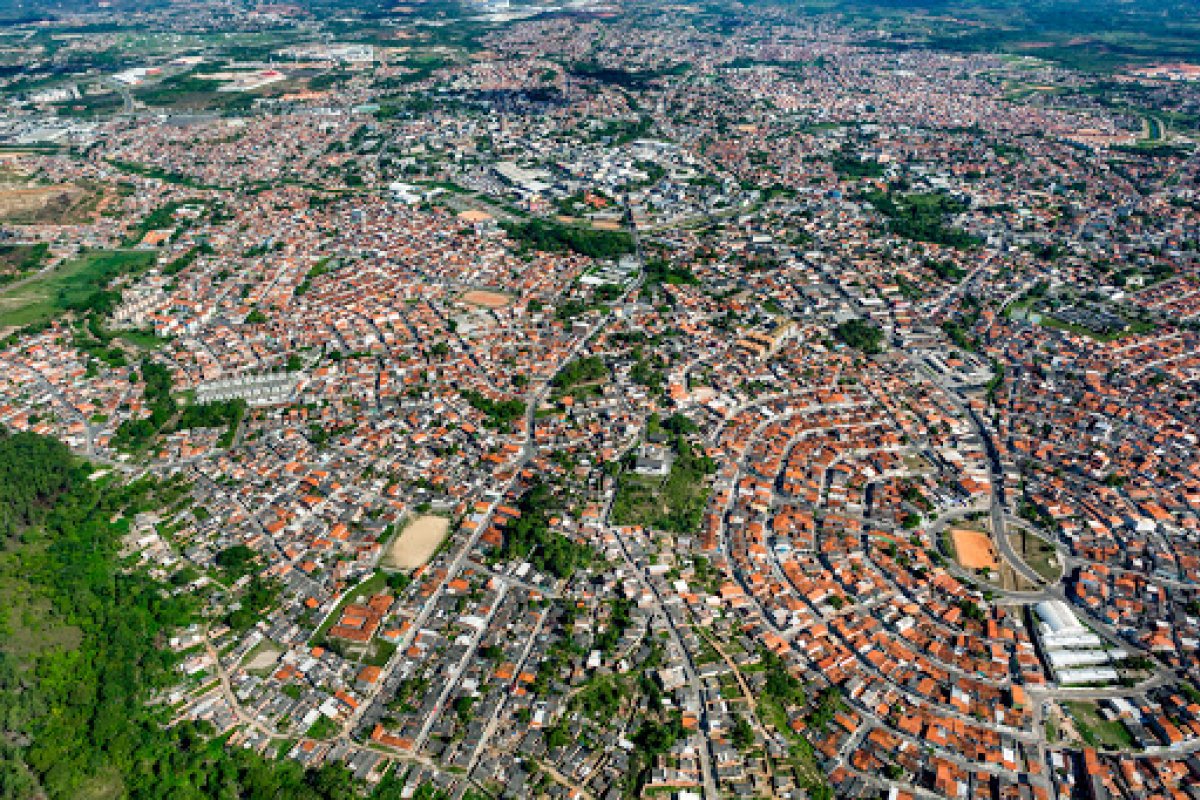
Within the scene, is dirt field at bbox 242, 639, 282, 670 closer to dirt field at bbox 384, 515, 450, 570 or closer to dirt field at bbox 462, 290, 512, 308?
dirt field at bbox 384, 515, 450, 570

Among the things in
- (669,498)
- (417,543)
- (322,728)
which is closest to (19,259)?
(417,543)

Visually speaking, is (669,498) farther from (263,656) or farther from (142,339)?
(142,339)

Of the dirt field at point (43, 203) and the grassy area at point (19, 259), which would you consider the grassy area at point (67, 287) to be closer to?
the grassy area at point (19, 259)

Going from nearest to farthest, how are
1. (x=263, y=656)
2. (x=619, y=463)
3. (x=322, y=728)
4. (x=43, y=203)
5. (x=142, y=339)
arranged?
(x=322, y=728), (x=263, y=656), (x=619, y=463), (x=142, y=339), (x=43, y=203)

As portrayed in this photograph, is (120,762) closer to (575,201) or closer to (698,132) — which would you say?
(575,201)

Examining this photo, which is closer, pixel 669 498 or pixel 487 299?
pixel 669 498
